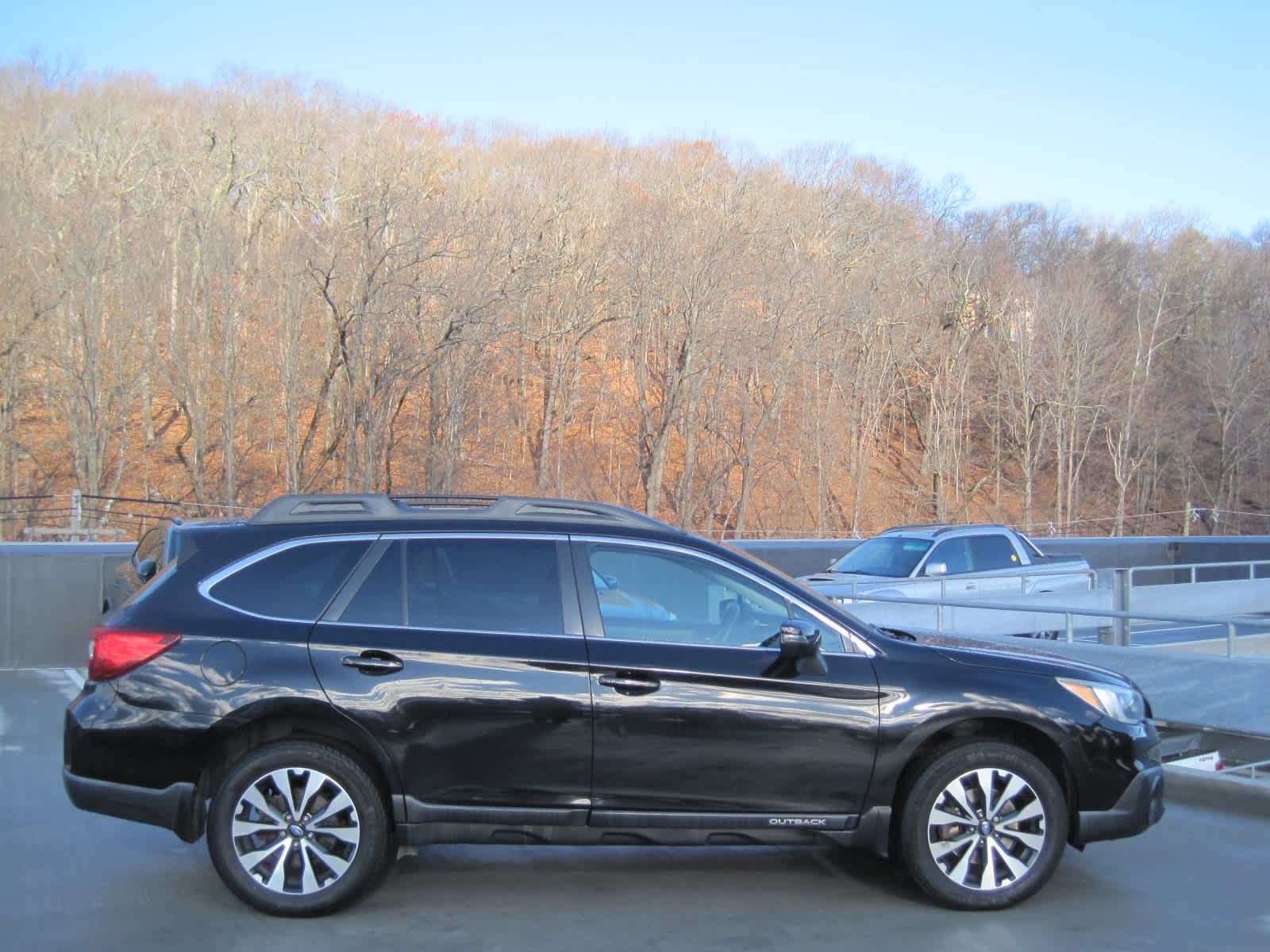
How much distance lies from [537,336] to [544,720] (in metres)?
39.6

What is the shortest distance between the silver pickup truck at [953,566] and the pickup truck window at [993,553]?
0.01 meters

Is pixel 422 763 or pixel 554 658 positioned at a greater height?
pixel 554 658

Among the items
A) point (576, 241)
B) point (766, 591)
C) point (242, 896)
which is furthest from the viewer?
point (576, 241)

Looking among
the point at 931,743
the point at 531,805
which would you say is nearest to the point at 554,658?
the point at 531,805

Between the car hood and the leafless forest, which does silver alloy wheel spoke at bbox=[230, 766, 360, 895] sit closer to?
the car hood

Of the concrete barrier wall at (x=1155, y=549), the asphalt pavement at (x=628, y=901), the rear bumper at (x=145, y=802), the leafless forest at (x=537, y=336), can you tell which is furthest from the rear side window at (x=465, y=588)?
the leafless forest at (x=537, y=336)

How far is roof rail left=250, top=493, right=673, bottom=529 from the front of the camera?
18.5 ft

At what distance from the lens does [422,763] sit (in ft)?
17.0

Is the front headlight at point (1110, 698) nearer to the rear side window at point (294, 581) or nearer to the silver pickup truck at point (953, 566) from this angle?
the rear side window at point (294, 581)

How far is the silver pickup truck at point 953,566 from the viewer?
15867mm

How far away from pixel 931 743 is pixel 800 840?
2.39ft

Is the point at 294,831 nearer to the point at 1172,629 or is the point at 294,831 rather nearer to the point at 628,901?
the point at 628,901

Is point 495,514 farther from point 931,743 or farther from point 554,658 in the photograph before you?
point 931,743

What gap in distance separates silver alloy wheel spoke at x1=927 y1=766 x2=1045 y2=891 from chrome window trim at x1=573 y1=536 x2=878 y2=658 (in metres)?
0.72
